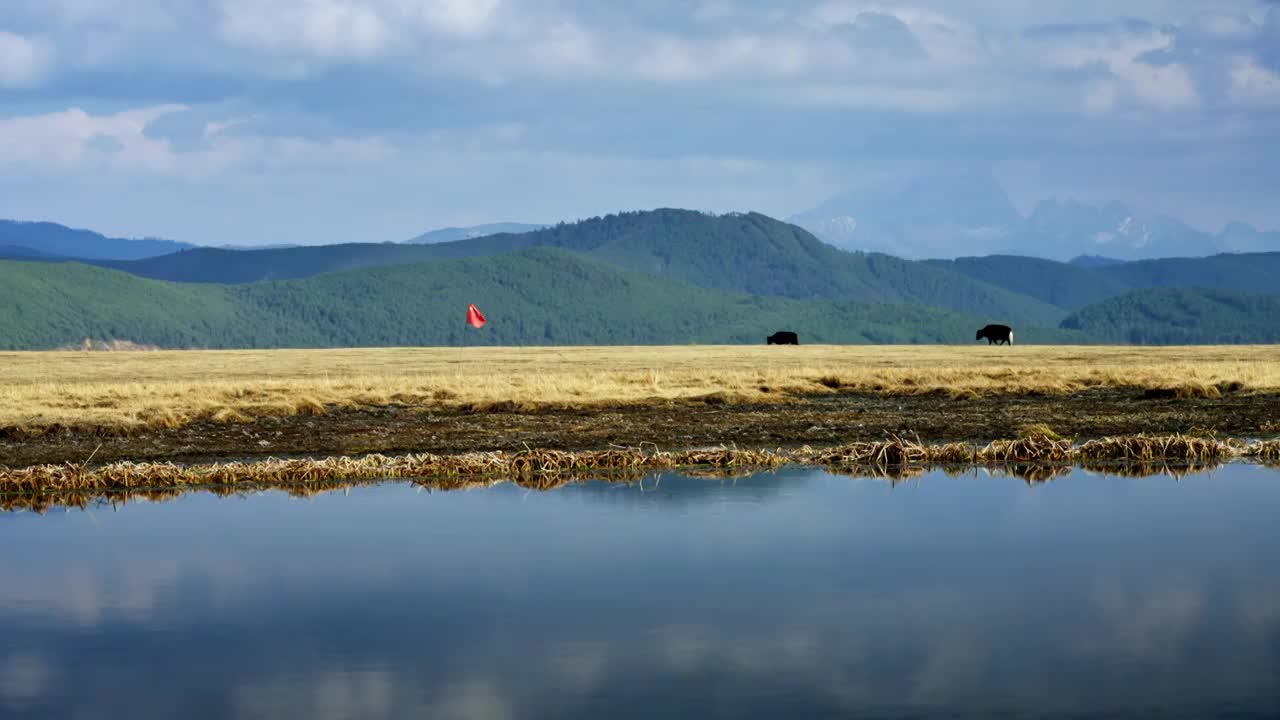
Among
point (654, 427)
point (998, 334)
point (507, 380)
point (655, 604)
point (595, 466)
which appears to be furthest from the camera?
point (998, 334)

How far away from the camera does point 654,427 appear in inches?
1678

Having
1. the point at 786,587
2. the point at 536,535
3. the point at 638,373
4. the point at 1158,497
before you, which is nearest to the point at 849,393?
the point at 638,373

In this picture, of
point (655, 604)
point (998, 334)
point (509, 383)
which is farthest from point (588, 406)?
point (998, 334)

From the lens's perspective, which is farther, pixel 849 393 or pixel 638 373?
pixel 638 373

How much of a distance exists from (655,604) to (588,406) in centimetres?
2817

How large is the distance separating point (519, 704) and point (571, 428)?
27012 millimetres

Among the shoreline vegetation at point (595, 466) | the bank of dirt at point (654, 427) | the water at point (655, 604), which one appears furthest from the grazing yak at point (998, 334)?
the water at point (655, 604)

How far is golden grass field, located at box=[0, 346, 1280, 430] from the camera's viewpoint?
47156 millimetres

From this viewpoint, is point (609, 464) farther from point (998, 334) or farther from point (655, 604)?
→ point (998, 334)

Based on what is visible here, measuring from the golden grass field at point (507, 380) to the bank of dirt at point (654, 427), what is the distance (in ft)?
5.17

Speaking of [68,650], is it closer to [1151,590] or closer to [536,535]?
[536,535]

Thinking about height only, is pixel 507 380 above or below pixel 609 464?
above

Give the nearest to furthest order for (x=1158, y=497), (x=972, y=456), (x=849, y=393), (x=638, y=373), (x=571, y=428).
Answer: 1. (x=1158, y=497)
2. (x=972, y=456)
3. (x=571, y=428)
4. (x=849, y=393)
5. (x=638, y=373)

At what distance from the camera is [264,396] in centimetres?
5009
